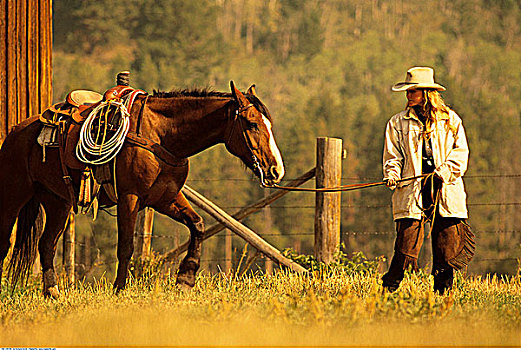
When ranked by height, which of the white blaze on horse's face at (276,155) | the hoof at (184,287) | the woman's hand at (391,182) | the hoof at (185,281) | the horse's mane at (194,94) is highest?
the horse's mane at (194,94)

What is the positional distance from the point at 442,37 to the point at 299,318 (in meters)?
55.8

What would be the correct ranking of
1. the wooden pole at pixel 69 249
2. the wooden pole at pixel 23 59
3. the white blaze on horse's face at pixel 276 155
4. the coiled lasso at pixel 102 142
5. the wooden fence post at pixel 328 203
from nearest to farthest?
the white blaze on horse's face at pixel 276 155 → the coiled lasso at pixel 102 142 → the wooden pole at pixel 23 59 → the wooden fence post at pixel 328 203 → the wooden pole at pixel 69 249

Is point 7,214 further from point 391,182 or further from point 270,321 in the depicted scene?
point 391,182

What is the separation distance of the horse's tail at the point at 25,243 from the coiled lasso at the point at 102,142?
126 centimetres

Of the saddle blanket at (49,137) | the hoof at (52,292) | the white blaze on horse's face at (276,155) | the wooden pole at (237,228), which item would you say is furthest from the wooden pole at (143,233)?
the white blaze on horse's face at (276,155)

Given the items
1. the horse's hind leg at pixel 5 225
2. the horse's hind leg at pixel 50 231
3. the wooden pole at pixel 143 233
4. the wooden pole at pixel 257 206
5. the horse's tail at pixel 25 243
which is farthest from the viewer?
the wooden pole at pixel 143 233

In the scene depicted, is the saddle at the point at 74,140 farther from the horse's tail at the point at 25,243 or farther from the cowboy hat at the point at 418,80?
the cowboy hat at the point at 418,80

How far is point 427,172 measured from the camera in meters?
5.79

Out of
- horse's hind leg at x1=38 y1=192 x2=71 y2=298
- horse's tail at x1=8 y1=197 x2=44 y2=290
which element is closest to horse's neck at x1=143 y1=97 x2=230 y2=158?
horse's hind leg at x1=38 y1=192 x2=71 y2=298

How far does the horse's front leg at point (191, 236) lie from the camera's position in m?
6.76

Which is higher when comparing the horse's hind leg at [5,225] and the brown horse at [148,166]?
the brown horse at [148,166]

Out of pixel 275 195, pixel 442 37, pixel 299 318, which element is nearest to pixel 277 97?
pixel 442 37

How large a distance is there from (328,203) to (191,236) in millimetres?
2166

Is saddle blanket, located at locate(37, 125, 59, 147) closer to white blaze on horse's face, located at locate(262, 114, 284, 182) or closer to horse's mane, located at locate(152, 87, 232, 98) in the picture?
horse's mane, located at locate(152, 87, 232, 98)
